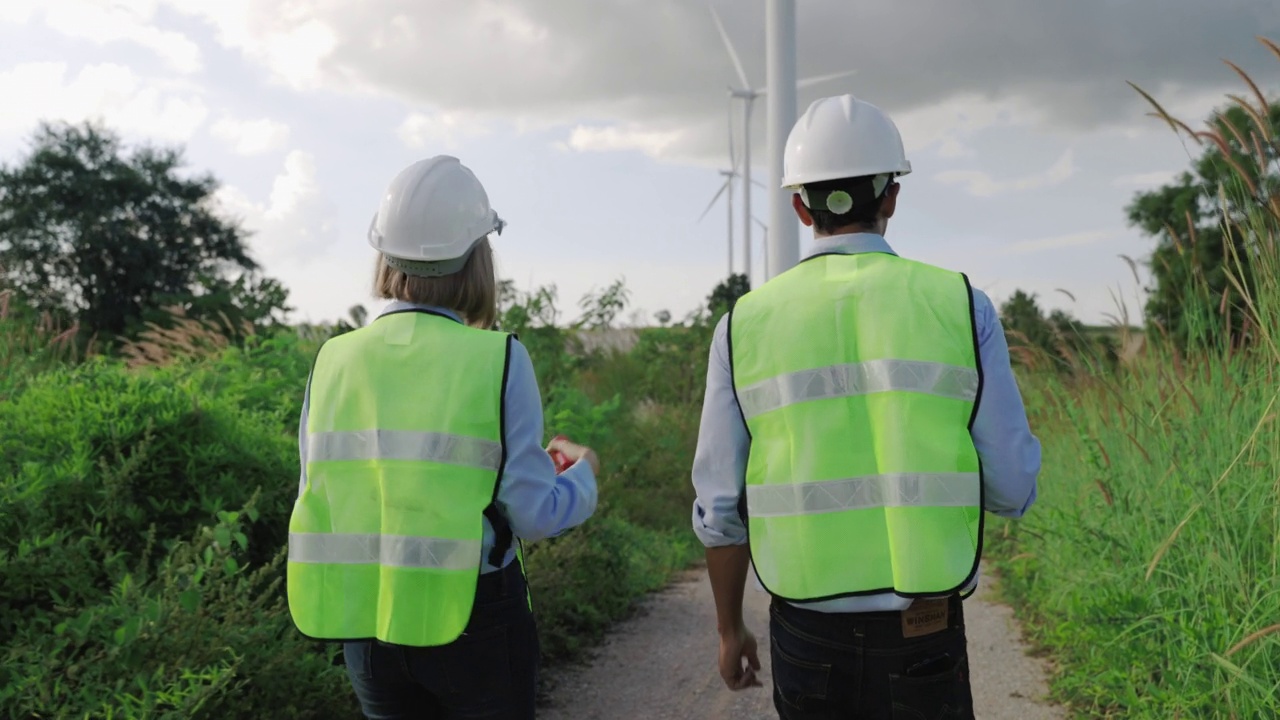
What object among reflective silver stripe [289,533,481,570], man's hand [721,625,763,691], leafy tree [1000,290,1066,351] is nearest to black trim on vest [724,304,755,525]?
man's hand [721,625,763,691]

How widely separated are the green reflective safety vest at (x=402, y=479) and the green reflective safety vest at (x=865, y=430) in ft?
2.06

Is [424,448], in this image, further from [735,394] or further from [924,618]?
[924,618]

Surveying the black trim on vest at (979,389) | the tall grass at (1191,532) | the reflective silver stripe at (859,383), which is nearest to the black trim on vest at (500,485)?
the reflective silver stripe at (859,383)

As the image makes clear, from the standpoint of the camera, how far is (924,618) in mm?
2350

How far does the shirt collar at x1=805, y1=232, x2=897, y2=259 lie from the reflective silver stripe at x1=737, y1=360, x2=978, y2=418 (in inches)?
11.8

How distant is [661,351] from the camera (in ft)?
47.2

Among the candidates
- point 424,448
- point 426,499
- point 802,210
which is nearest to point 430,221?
point 424,448

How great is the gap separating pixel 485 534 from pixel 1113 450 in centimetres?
424

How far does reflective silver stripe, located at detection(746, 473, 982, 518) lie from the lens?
7.63 ft

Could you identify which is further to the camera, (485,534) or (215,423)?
(215,423)

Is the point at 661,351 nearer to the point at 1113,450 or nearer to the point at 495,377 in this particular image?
the point at 1113,450

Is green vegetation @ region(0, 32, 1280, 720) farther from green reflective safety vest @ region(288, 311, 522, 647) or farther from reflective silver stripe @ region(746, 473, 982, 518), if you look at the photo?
green reflective safety vest @ region(288, 311, 522, 647)

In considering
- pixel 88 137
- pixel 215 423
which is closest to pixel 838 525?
pixel 215 423

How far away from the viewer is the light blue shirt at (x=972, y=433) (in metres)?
2.38
